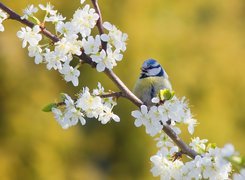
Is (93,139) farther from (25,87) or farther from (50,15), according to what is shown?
(50,15)

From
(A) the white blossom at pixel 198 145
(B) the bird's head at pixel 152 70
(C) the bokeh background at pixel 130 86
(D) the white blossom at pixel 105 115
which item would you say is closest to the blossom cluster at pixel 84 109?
(D) the white blossom at pixel 105 115

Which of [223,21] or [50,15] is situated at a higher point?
[223,21]

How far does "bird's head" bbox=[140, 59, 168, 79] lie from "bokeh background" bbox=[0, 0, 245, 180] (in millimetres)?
2835

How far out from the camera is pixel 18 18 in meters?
1.87

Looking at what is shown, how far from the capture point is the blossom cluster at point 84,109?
6.16 feet

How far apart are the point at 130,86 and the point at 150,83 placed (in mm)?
3174

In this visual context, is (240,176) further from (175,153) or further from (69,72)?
(69,72)

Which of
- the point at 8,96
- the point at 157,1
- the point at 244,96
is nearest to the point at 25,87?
the point at 8,96

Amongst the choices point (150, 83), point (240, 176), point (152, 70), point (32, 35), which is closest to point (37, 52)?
point (32, 35)

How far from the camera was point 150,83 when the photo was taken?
2643mm

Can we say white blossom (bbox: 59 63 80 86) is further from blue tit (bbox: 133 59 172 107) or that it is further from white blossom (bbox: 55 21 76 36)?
blue tit (bbox: 133 59 172 107)

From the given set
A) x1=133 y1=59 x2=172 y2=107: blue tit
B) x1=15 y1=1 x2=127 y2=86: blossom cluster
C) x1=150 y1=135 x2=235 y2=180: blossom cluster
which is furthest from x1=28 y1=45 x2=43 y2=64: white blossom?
x1=133 y1=59 x2=172 y2=107: blue tit

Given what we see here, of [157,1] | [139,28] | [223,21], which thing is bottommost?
[139,28]

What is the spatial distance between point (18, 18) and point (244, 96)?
5.09 metres
